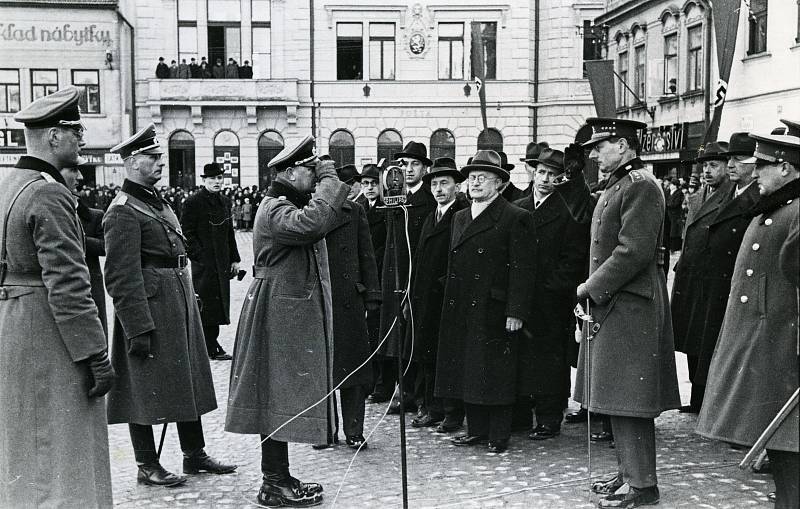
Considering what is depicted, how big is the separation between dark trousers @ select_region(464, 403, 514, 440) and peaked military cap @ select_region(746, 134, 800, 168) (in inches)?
111

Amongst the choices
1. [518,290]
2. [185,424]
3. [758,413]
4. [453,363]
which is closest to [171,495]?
[185,424]

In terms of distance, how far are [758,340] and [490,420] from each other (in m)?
2.50

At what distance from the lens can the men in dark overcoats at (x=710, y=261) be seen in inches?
279

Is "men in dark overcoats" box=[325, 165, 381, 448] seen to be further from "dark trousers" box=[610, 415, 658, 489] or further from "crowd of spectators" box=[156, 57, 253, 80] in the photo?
"crowd of spectators" box=[156, 57, 253, 80]

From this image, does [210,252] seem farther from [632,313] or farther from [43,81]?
[43,81]

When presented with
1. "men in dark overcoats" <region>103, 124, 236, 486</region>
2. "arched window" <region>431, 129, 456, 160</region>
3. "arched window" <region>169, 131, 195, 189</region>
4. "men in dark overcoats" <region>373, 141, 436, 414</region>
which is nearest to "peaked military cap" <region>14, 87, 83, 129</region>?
"men in dark overcoats" <region>103, 124, 236, 486</region>

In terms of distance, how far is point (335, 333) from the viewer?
23.1ft

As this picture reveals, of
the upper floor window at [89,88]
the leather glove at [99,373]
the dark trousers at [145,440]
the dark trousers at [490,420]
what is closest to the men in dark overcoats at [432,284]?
the dark trousers at [490,420]

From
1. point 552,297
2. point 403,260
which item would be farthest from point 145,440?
point 552,297

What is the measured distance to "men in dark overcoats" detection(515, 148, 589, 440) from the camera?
277 inches

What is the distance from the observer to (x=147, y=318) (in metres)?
5.75

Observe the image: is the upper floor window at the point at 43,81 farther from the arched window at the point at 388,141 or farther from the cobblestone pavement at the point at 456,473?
the cobblestone pavement at the point at 456,473

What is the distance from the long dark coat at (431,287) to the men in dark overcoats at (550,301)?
765mm

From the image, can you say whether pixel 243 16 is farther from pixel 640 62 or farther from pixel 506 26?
pixel 640 62
